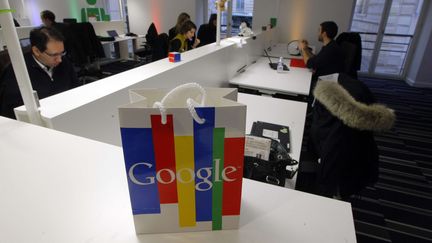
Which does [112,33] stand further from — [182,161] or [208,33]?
[182,161]

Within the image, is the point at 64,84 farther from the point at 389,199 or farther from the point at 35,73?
the point at 389,199

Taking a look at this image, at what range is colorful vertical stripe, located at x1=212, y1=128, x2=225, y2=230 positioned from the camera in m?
0.44

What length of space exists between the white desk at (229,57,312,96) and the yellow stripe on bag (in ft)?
6.90

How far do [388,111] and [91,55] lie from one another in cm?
421

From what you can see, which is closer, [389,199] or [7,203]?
[7,203]

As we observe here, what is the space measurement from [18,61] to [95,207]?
0.58 metres

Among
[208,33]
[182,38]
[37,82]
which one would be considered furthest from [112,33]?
[37,82]

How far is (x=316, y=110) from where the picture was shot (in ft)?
5.54

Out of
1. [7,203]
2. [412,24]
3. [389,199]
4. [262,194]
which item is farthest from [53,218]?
[412,24]

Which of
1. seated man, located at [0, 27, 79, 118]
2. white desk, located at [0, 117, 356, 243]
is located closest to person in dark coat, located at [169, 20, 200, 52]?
seated man, located at [0, 27, 79, 118]

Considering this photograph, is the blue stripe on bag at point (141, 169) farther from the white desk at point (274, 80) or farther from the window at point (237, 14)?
the window at point (237, 14)

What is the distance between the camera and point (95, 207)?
542 millimetres

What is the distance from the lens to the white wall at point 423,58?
446 centimetres

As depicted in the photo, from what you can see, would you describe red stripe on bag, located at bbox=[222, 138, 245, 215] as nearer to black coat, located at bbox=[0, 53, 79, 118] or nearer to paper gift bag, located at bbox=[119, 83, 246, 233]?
paper gift bag, located at bbox=[119, 83, 246, 233]
